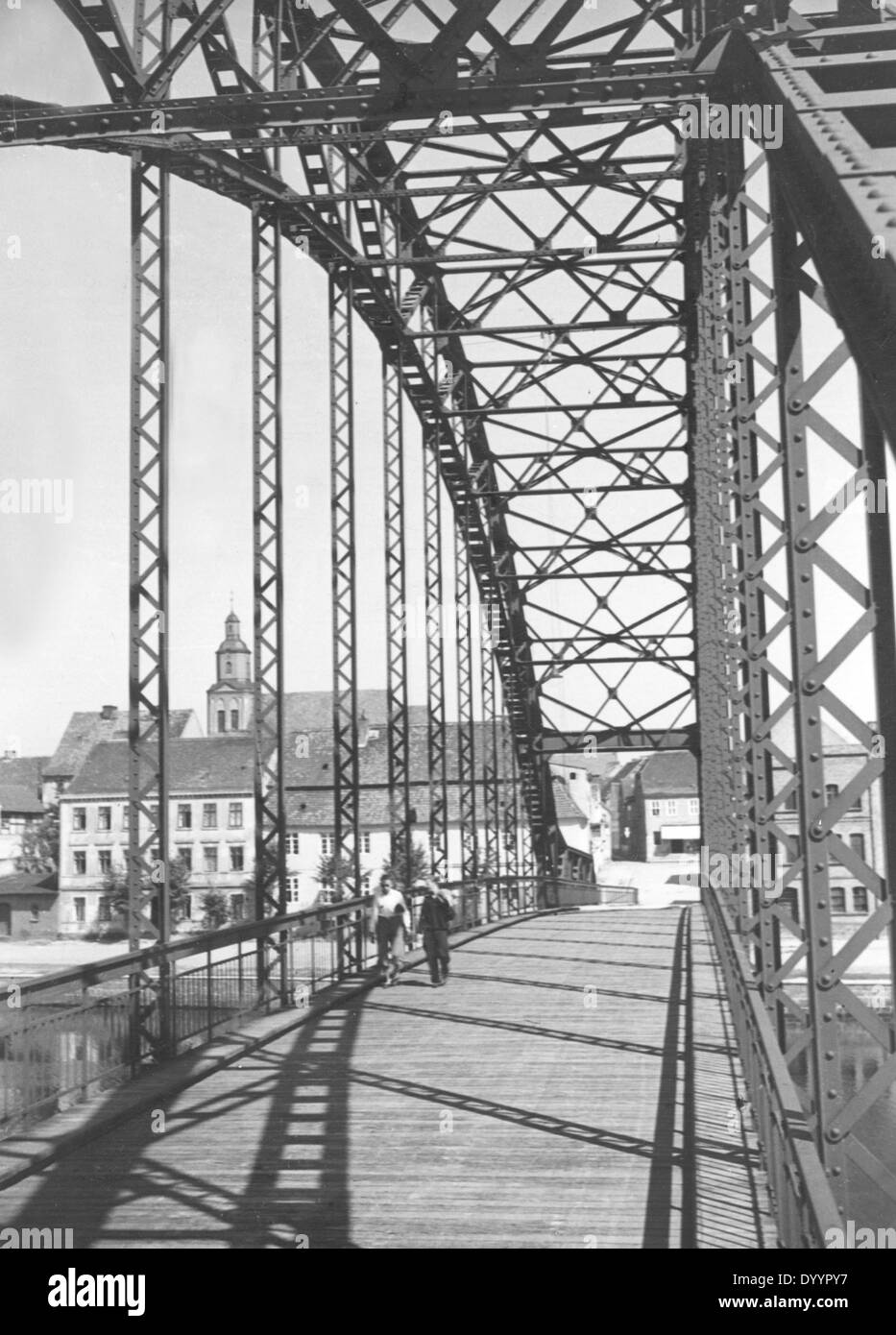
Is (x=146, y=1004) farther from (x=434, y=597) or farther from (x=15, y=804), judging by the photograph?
(x=15, y=804)

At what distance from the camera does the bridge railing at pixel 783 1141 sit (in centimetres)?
455

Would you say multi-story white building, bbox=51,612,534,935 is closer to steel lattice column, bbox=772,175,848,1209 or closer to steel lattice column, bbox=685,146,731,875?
steel lattice column, bbox=685,146,731,875

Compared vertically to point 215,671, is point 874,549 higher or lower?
lower

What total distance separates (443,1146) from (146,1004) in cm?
333

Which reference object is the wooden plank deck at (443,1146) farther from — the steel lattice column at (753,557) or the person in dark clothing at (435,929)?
the person in dark clothing at (435,929)

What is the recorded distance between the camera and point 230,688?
465 ft

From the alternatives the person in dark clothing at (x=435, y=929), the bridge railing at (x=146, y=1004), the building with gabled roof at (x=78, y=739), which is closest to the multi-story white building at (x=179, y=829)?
the building with gabled roof at (x=78, y=739)

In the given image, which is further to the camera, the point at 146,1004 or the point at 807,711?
the point at 146,1004

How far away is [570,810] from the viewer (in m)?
80.5

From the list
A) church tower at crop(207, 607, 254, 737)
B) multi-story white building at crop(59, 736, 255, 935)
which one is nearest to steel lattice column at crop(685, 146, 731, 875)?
multi-story white building at crop(59, 736, 255, 935)

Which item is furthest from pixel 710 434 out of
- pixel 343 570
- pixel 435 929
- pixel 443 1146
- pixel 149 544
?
pixel 443 1146
